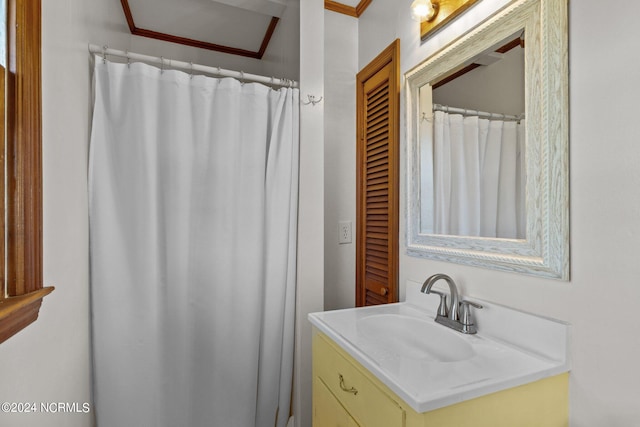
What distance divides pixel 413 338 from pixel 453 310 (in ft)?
0.61

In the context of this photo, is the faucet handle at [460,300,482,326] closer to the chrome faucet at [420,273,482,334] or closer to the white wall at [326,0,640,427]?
the chrome faucet at [420,273,482,334]

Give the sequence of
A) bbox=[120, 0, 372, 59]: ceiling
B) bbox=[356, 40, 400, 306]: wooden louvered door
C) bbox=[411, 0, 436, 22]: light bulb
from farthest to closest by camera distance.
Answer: bbox=[120, 0, 372, 59]: ceiling, bbox=[356, 40, 400, 306]: wooden louvered door, bbox=[411, 0, 436, 22]: light bulb

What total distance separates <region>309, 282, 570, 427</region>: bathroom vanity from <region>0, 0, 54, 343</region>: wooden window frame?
0.82m

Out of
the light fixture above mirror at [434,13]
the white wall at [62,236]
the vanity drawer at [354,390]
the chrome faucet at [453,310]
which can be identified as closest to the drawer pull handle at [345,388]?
the vanity drawer at [354,390]

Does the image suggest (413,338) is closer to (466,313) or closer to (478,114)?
(466,313)

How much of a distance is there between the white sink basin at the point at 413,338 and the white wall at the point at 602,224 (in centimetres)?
28

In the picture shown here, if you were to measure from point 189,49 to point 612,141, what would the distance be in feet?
8.32

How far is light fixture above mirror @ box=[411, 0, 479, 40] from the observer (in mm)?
1149

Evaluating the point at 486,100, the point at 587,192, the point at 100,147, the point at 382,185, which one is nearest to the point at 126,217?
the point at 100,147

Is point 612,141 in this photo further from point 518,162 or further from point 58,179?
point 58,179

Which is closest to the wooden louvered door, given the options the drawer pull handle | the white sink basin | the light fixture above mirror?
the light fixture above mirror

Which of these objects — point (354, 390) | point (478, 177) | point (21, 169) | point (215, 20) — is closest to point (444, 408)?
point (354, 390)

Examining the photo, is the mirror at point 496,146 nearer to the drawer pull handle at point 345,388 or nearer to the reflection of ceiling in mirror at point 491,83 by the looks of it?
the reflection of ceiling in mirror at point 491,83

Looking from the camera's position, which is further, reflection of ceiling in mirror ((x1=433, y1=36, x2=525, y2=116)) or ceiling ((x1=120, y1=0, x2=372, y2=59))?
ceiling ((x1=120, y1=0, x2=372, y2=59))
